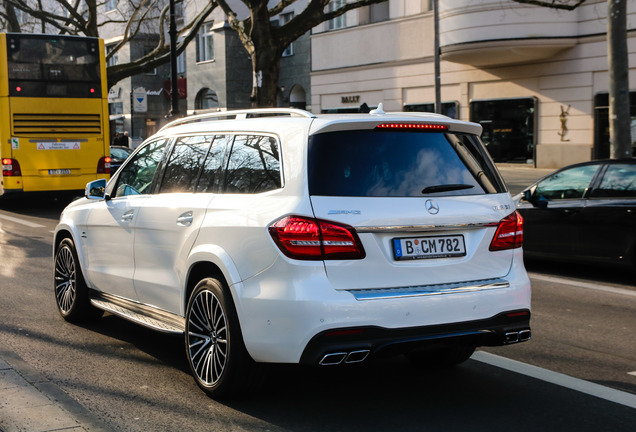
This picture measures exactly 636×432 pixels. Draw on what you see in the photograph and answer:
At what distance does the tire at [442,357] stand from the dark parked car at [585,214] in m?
4.63

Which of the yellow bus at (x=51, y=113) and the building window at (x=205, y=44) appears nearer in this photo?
the yellow bus at (x=51, y=113)

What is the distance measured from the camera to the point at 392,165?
480cm

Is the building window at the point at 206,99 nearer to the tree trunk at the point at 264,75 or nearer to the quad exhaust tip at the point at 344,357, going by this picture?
the tree trunk at the point at 264,75

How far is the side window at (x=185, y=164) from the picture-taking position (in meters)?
5.61

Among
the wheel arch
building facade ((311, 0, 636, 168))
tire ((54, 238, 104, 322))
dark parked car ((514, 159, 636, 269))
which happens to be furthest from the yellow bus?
the wheel arch

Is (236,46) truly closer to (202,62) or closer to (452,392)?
(202,62)

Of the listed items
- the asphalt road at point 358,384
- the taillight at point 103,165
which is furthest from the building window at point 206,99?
the asphalt road at point 358,384

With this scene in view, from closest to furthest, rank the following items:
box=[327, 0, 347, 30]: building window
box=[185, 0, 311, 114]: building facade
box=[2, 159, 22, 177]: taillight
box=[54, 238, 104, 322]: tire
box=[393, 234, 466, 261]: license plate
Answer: box=[393, 234, 466, 261]: license plate
box=[54, 238, 104, 322]: tire
box=[2, 159, 22, 177]: taillight
box=[327, 0, 347, 30]: building window
box=[185, 0, 311, 114]: building facade

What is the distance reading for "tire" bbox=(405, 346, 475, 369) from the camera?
568 centimetres

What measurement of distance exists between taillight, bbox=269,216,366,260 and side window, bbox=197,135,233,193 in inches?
38.6

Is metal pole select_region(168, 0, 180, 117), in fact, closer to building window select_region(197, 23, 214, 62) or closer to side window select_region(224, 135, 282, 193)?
side window select_region(224, 135, 282, 193)

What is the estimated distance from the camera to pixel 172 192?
5.79 meters

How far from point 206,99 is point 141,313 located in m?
43.1

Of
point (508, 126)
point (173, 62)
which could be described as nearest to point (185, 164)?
point (173, 62)
